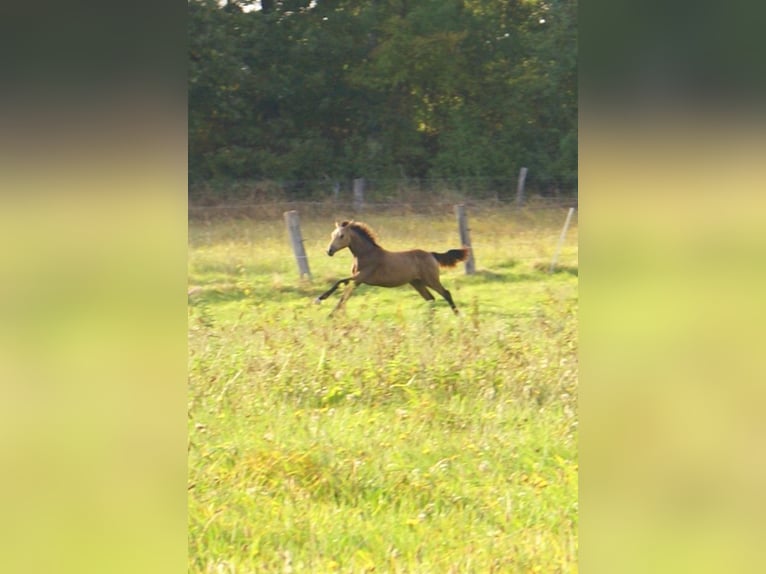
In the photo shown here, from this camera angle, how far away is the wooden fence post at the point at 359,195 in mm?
7996

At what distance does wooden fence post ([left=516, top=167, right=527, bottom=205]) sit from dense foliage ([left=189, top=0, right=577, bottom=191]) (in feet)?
0.55

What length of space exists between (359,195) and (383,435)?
206 inches

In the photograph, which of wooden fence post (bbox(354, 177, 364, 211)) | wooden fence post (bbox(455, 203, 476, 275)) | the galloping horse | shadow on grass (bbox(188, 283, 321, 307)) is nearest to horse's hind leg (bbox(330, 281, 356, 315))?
the galloping horse

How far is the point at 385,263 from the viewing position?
21.6ft

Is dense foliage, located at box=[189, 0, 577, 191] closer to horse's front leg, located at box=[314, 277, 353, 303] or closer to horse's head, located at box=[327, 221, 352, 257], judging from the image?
horse's head, located at box=[327, 221, 352, 257]

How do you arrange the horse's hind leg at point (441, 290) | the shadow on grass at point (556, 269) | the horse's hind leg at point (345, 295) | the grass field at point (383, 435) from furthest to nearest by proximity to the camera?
Result: the shadow on grass at point (556, 269)
the horse's hind leg at point (441, 290)
the horse's hind leg at point (345, 295)
the grass field at point (383, 435)

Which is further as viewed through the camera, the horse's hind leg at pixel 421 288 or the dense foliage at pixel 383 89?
the horse's hind leg at pixel 421 288

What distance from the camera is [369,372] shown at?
161 inches

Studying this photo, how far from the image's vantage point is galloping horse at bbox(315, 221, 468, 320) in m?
6.48

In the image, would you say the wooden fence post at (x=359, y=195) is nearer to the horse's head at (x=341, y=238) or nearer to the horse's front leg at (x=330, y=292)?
the horse's head at (x=341, y=238)

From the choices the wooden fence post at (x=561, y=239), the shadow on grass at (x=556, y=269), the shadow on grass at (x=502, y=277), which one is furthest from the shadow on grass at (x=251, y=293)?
the wooden fence post at (x=561, y=239)
